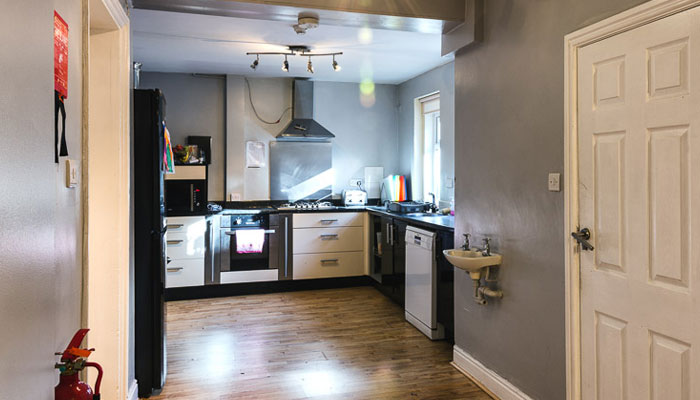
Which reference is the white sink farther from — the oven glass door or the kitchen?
the oven glass door

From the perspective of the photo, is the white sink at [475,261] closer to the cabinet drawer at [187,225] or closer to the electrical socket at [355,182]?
the cabinet drawer at [187,225]

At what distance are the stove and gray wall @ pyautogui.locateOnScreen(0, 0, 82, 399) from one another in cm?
380

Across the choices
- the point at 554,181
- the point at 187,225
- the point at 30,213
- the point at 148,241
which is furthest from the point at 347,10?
the point at 187,225

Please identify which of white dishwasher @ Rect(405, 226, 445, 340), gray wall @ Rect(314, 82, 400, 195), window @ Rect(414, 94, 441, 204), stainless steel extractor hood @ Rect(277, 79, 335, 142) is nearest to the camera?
white dishwasher @ Rect(405, 226, 445, 340)

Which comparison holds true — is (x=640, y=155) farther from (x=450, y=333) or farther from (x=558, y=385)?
(x=450, y=333)

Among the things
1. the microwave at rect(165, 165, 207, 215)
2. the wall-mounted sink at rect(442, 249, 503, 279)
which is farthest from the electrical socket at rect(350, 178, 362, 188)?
the wall-mounted sink at rect(442, 249, 503, 279)

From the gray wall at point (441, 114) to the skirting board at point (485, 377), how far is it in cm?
190

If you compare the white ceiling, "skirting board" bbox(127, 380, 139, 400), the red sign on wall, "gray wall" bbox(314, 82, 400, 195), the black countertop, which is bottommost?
"skirting board" bbox(127, 380, 139, 400)

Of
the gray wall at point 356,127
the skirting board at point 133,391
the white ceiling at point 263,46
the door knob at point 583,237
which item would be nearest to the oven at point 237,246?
the gray wall at point 356,127

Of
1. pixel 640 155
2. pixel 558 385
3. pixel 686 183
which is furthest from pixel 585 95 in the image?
pixel 558 385

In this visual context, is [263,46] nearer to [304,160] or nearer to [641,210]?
[304,160]

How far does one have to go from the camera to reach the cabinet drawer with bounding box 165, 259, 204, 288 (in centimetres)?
480

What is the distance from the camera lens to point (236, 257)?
197 inches

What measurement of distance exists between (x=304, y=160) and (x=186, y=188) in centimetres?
147
